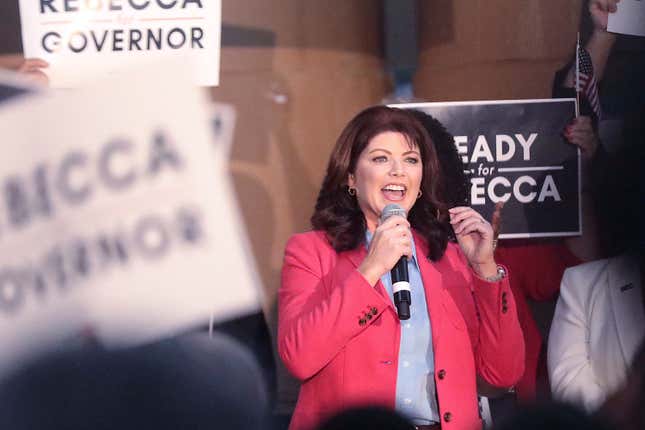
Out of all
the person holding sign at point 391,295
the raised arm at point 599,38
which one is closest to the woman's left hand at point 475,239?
the person holding sign at point 391,295

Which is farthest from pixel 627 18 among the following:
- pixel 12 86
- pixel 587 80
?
pixel 12 86

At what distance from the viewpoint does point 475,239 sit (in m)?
3.04

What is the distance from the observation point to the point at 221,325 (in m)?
3.66

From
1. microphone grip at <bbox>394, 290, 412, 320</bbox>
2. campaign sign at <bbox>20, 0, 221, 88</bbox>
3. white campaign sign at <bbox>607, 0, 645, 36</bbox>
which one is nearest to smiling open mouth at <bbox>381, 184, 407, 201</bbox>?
microphone grip at <bbox>394, 290, 412, 320</bbox>

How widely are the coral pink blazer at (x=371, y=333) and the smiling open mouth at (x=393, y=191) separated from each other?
181mm

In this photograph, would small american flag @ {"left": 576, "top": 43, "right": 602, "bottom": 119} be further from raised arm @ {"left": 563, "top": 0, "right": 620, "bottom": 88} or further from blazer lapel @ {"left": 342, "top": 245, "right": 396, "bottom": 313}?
blazer lapel @ {"left": 342, "top": 245, "right": 396, "bottom": 313}

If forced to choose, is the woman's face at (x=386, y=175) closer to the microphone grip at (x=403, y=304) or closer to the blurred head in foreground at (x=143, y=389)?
the microphone grip at (x=403, y=304)

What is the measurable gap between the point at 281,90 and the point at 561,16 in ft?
3.52

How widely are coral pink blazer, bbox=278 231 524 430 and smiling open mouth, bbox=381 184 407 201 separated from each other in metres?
0.18

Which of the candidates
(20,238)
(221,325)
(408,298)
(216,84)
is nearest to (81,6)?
(216,84)

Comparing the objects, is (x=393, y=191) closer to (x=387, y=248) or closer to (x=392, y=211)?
(x=392, y=211)

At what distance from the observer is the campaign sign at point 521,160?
3863 millimetres

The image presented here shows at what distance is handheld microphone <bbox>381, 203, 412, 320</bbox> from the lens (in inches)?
110

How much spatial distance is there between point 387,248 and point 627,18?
1606 millimetres
